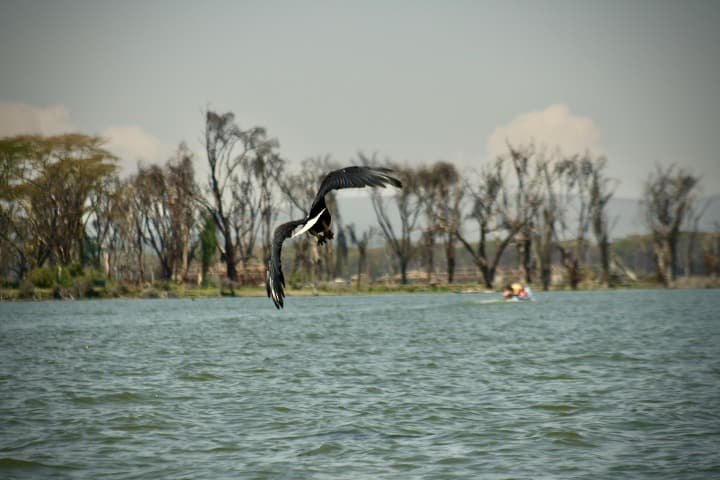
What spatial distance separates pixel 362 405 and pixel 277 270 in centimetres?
594

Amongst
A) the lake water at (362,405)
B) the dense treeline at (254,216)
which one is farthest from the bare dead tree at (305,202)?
the lake water at (362,405)

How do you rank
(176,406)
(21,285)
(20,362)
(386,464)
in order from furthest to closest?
(21,285) < (20,362) < (176,406) < (386,464)

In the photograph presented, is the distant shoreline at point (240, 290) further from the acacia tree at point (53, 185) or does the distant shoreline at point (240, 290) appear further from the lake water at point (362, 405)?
the lake water at point (362, 405)

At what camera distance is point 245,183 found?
264 ft

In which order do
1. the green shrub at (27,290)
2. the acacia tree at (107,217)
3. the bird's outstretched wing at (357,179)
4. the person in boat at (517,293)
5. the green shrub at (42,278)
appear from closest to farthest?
1. the bird's outstretched wing at (357,179)
2. the person in boat at (517,293)
3. the green shrub at (27,290)
4. the green shrub at (42,278)
5. the acacia tree at (107,217)

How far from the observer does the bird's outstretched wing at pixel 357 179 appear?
8.35 metres

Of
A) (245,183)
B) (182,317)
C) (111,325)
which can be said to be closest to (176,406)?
(111,325)

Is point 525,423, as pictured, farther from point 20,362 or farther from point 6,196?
point 6,196

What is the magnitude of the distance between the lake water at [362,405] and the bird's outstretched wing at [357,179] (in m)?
3.52

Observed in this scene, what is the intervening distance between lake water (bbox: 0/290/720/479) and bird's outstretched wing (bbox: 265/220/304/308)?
2488 millimetres

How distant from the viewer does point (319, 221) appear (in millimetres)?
9078

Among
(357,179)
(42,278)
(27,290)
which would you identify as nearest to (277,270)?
(357,179)

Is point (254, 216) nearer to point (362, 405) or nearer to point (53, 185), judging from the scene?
point (53, 185)

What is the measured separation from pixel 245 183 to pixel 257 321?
4479 cm
